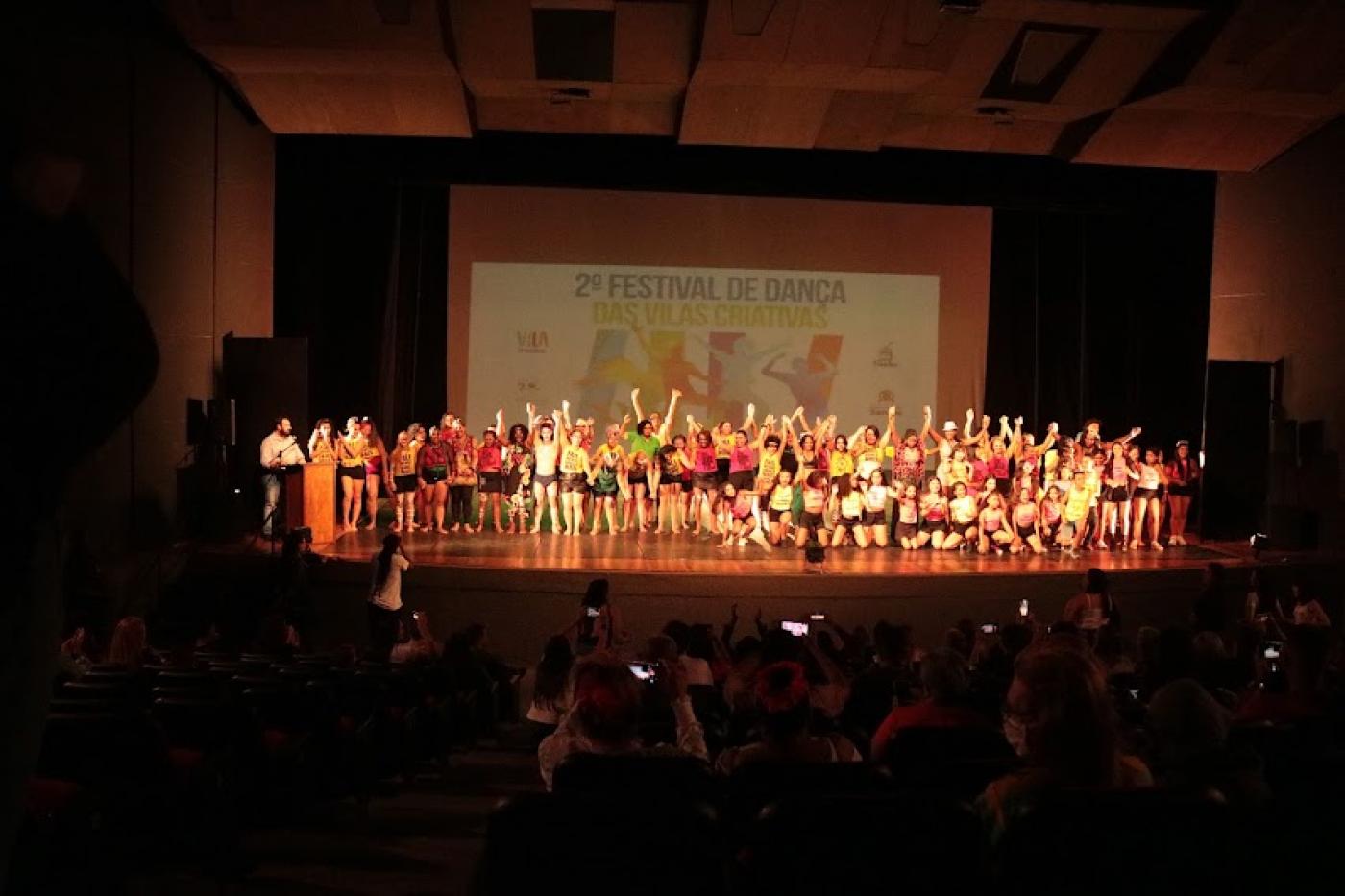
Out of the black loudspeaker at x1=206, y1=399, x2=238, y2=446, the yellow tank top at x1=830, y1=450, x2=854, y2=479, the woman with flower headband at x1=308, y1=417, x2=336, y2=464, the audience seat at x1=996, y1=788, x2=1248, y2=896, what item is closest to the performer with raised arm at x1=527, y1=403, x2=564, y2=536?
the woman with flower headband at x1=308, y1=417, x2=336, y2=464

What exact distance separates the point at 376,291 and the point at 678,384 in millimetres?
4320

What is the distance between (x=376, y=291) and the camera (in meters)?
19.0

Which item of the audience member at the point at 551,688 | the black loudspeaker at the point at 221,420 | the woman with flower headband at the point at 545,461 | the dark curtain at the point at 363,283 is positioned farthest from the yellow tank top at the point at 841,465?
the audience member at the point at 551,688

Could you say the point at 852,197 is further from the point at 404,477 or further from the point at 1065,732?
the point at 1065,732

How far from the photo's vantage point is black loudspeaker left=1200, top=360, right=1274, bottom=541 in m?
16.5

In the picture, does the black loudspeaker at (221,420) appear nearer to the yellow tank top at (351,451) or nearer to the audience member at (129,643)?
the yellow tank top at (351,451)

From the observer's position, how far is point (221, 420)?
1490 cm

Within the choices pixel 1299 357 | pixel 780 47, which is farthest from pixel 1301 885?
pixel 1299 357

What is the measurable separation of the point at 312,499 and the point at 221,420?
1.40 metres

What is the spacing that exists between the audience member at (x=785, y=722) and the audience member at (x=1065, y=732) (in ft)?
2.96

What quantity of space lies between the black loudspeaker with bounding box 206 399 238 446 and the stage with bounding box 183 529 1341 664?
4.16ft

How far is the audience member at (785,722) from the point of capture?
3.78 meters

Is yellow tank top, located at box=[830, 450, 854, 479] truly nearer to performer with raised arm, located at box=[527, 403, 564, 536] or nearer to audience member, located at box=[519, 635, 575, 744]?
performer with raised arm, located at box=[527, 403, 564, 536]

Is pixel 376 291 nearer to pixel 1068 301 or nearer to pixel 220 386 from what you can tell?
pixel 220 386
